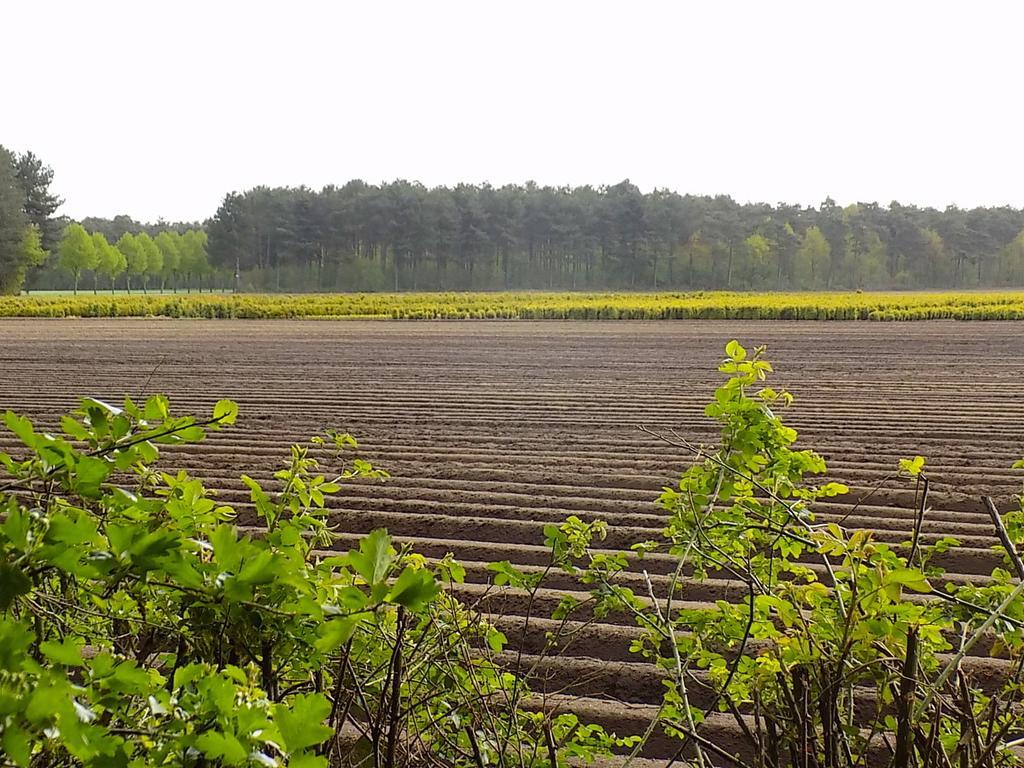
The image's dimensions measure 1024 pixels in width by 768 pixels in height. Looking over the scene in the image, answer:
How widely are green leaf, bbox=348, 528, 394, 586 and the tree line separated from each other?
81.1m

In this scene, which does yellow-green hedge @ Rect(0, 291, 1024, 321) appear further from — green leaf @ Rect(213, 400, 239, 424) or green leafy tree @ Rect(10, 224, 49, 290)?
green leaf @ Rect(213, 400, 239, 424)

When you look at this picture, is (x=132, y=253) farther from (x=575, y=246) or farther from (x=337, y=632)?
(x=337, y=632)

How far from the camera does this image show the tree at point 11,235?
6056 centimetres

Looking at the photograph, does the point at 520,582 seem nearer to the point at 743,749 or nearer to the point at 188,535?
the point at 188,535

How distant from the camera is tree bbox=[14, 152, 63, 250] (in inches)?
2798

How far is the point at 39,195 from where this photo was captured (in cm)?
7162

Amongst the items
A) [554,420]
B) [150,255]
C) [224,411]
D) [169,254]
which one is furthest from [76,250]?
[224,411]

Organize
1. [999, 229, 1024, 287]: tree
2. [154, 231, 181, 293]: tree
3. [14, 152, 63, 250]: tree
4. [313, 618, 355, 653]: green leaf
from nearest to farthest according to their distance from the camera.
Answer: [313, 618, 355, 653]: green leaf → [14, 152, 63, 250]: tree → [999, 229, 1024, 287]: tree → [154, 231, 181, 293]: tree

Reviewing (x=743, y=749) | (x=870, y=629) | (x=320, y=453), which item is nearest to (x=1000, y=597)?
(x=870, y=629)

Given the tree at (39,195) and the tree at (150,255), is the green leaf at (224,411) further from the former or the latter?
the tree at (150,255)

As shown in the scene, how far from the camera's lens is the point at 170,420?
47.6 inches

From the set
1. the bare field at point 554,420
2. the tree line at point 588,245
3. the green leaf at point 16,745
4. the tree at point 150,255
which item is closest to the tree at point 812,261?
Result: the tree line at point 588,245

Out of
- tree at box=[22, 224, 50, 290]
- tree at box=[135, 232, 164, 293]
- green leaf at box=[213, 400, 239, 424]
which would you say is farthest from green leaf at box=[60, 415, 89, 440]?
tree at box=[135, 232, 164, 293]

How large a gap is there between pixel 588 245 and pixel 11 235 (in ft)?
155
